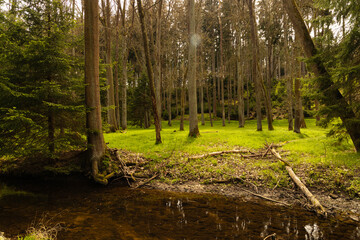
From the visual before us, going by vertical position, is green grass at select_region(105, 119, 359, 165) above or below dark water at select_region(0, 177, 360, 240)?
above

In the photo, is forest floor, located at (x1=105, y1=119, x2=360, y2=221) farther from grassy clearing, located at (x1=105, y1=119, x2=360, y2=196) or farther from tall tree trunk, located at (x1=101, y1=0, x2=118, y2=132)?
tall tree trunk, located at (x1=101, y1=0, x2=118, y2=132)

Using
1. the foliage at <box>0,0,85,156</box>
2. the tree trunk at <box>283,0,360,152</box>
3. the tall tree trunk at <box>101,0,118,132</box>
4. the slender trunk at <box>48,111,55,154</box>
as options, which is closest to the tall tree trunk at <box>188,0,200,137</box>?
the tree trunk at <box>283,0,360,152</box>

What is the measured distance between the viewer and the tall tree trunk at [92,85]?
8.49 meters

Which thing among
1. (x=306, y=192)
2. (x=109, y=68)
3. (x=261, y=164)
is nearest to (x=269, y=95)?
(x=261, y=164)

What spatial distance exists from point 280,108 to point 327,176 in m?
28.6

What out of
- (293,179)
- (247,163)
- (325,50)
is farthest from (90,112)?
(325,50)

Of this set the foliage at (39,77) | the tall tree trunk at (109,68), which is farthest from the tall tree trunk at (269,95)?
the foliage at (39,77)

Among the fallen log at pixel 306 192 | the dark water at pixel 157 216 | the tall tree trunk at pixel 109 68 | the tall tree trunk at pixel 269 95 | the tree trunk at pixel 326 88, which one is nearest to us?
the dark water at pixel 157 216

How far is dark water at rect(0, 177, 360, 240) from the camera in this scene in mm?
4484

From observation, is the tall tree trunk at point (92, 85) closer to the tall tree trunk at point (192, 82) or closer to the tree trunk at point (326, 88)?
the tall tree trunk at point (192, 82)

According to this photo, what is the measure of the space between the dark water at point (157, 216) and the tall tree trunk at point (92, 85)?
1844 mm

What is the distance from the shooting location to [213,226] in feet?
15.9

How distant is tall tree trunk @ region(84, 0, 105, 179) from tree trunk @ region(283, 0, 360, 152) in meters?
8.83

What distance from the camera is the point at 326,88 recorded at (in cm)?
805
